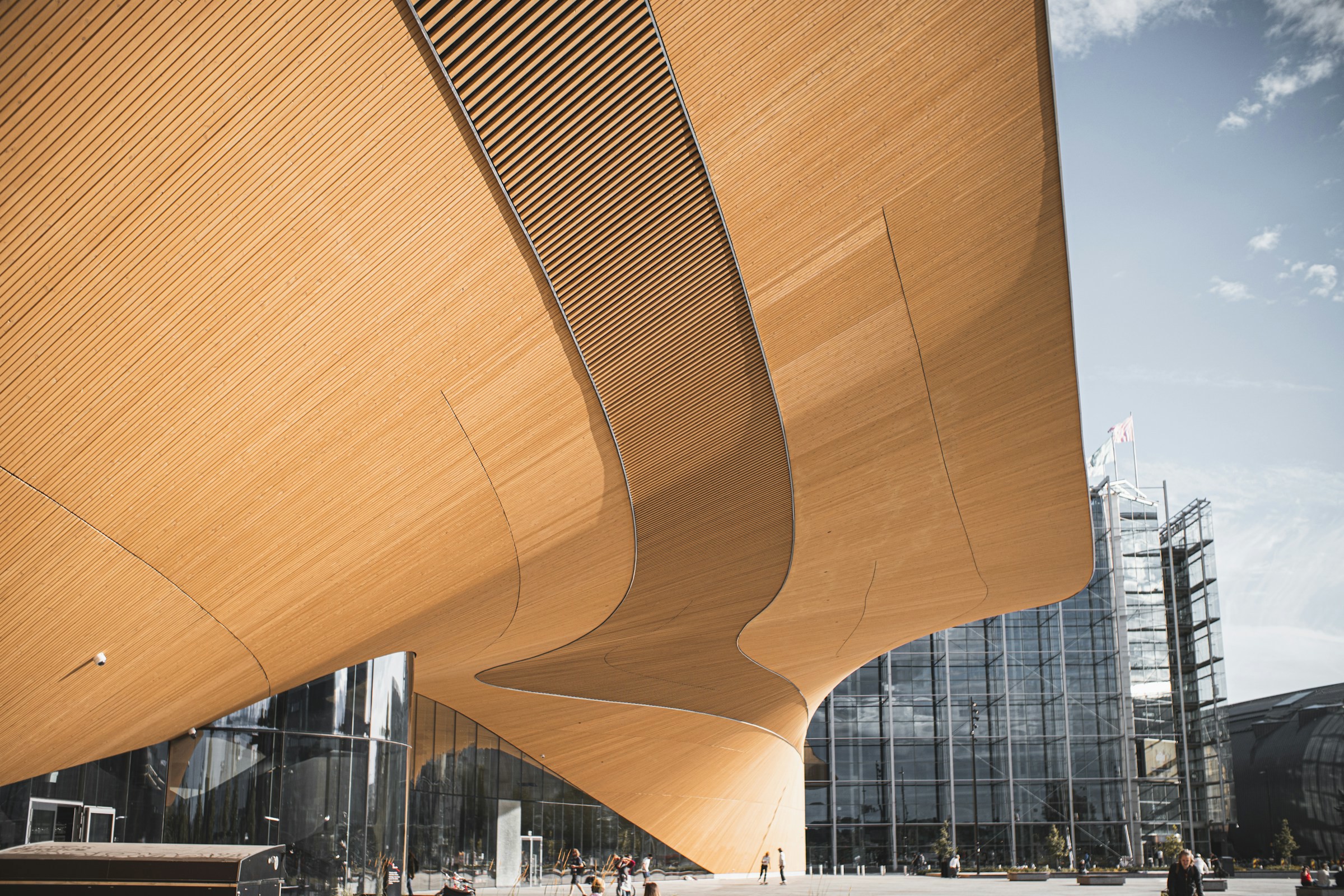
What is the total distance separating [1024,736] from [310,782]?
32.6 m

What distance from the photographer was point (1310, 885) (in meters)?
14.8

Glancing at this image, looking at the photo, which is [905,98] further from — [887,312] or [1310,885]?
[1310,885]

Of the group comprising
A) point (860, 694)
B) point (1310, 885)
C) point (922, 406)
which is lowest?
point (1310, 885)

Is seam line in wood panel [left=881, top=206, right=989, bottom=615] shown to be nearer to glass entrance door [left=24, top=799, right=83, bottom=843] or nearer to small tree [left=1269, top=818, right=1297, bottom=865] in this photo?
glass entrance door [left=24, top=799, right=83, bottom=843]

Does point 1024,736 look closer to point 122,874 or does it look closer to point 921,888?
point 921,888

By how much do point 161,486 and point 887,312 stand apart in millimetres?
6001

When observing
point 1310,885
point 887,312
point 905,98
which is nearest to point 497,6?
point 905,98

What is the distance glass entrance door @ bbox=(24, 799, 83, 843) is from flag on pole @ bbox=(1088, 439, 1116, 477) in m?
38.8

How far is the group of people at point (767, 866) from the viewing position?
2344 cm

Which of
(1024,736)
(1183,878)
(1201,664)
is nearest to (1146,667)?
(1201,664)

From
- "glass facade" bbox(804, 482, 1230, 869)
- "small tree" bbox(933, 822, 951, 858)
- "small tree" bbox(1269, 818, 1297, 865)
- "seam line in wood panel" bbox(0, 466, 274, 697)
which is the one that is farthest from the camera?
"glass facade" bbox(804, 482, 1230, 869)

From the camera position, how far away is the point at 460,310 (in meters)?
7.28

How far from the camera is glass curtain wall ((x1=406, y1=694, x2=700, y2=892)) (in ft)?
63.5

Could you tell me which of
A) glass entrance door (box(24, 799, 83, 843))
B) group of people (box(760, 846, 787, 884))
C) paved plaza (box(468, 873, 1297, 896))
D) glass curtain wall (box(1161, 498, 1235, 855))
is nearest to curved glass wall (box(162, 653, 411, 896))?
glass entrance door (box(24, 799, 83, 843))
